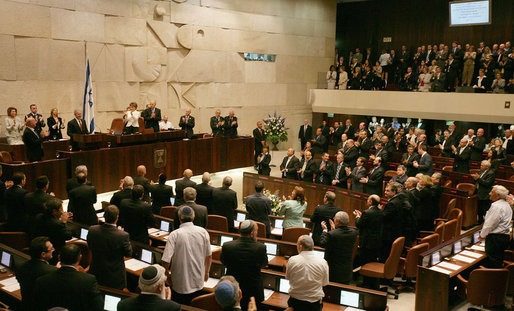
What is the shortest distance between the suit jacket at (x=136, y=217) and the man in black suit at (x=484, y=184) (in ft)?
23.5

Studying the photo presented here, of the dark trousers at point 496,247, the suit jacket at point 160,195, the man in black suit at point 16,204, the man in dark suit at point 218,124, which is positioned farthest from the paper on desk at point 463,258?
the man in dark suit at point 218,124

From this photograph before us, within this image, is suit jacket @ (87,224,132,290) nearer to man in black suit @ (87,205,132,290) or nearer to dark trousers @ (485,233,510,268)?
man in black suit @ (87,205,132,290)

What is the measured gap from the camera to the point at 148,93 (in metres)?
15.5

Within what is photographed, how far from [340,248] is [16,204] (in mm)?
4502

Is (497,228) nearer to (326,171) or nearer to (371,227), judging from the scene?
(371,227)

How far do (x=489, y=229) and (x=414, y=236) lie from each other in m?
1.50

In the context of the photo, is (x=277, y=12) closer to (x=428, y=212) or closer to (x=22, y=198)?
(x=428, y=212)

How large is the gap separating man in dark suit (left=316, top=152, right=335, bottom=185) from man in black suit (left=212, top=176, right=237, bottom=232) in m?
3.74

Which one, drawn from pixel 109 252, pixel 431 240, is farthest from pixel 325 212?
pixel 109 252

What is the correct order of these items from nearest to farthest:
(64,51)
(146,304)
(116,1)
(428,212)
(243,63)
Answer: (146,304), (428,212), (64,51), (116,1), (243,63)

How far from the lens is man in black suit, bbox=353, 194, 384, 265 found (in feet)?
22.1

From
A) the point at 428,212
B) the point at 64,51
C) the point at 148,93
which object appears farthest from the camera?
the point at 148,93

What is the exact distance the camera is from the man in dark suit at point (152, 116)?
13.3 meters

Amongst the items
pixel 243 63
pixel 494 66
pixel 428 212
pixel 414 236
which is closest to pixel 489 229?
pixel 414 236
